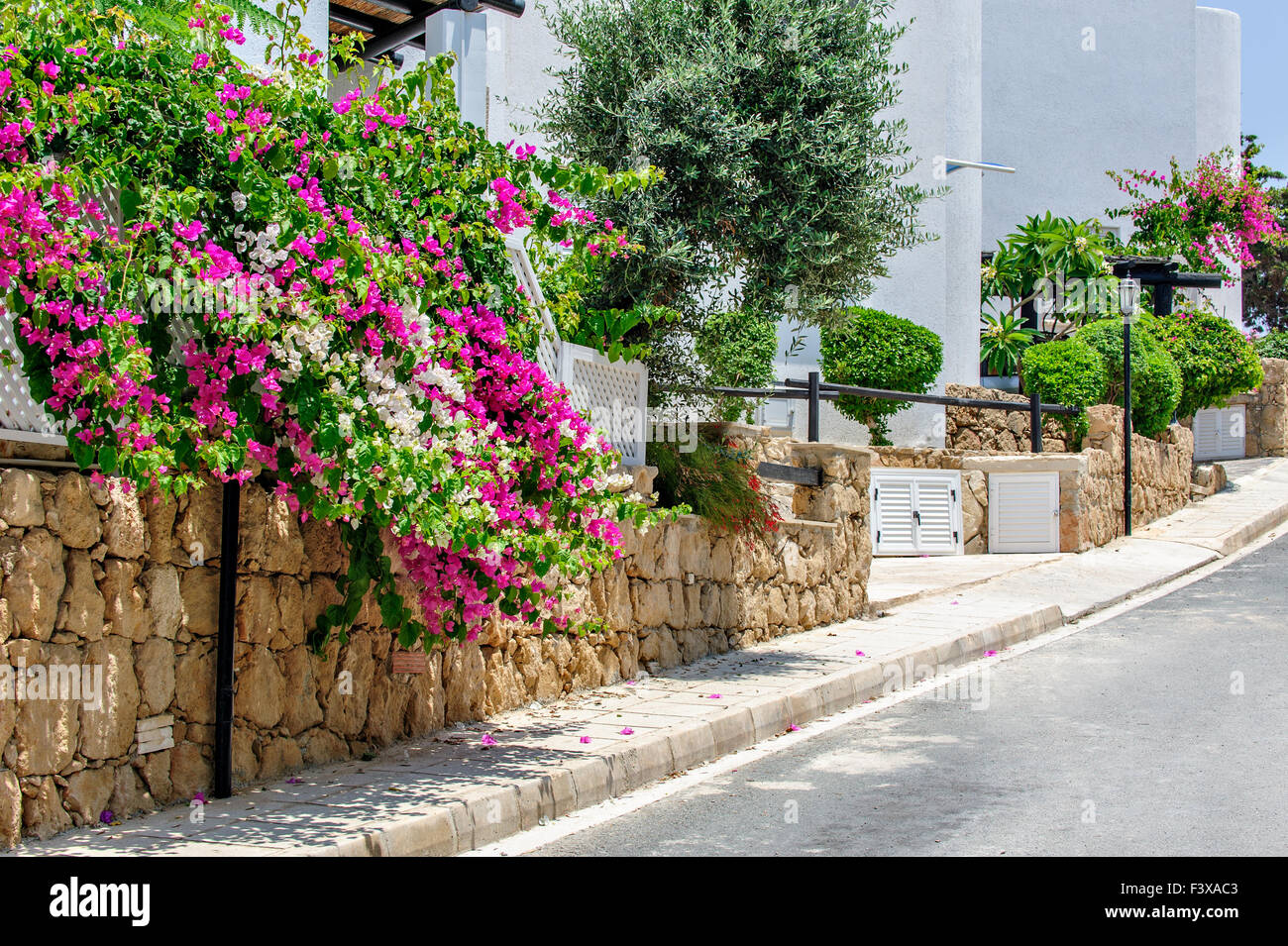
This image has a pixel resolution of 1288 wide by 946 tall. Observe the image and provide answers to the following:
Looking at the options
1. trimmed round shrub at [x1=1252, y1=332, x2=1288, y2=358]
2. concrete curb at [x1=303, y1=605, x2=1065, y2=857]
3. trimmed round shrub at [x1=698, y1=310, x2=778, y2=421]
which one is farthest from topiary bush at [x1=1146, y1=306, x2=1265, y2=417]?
trimmed round shrub at [x1=698, y1=310, x2=778, y2=421]

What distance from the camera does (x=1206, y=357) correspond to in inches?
826

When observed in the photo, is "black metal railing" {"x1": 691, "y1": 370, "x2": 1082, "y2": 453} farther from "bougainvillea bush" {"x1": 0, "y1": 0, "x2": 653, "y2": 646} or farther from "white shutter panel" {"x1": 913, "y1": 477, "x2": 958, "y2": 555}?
"bougainvillea bush" {"x1": 0, "y1": 0, "x2": 653, "y2": 646}

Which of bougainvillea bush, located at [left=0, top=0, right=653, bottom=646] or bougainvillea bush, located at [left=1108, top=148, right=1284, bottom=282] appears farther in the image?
bougainvillea bush, located at [left=1108, top=148, right=1284, bottom=282]

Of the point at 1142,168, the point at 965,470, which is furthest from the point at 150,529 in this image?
the point at 1142,168

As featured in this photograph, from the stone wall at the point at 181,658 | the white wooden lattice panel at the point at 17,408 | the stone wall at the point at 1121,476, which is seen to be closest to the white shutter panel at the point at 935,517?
the stone wall at the point at 1121,476

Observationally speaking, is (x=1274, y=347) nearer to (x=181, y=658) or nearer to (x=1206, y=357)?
(x=1206, y=357)

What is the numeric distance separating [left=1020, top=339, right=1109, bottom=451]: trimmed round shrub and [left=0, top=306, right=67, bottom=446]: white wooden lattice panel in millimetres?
14729

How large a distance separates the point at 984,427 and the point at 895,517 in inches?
123

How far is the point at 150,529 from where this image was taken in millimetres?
5410

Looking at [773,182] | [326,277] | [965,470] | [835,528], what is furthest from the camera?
[965,470]

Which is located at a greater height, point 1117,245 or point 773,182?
point 1117,245

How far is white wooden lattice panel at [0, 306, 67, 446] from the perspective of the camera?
16.3 feet

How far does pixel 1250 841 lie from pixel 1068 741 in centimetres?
199
